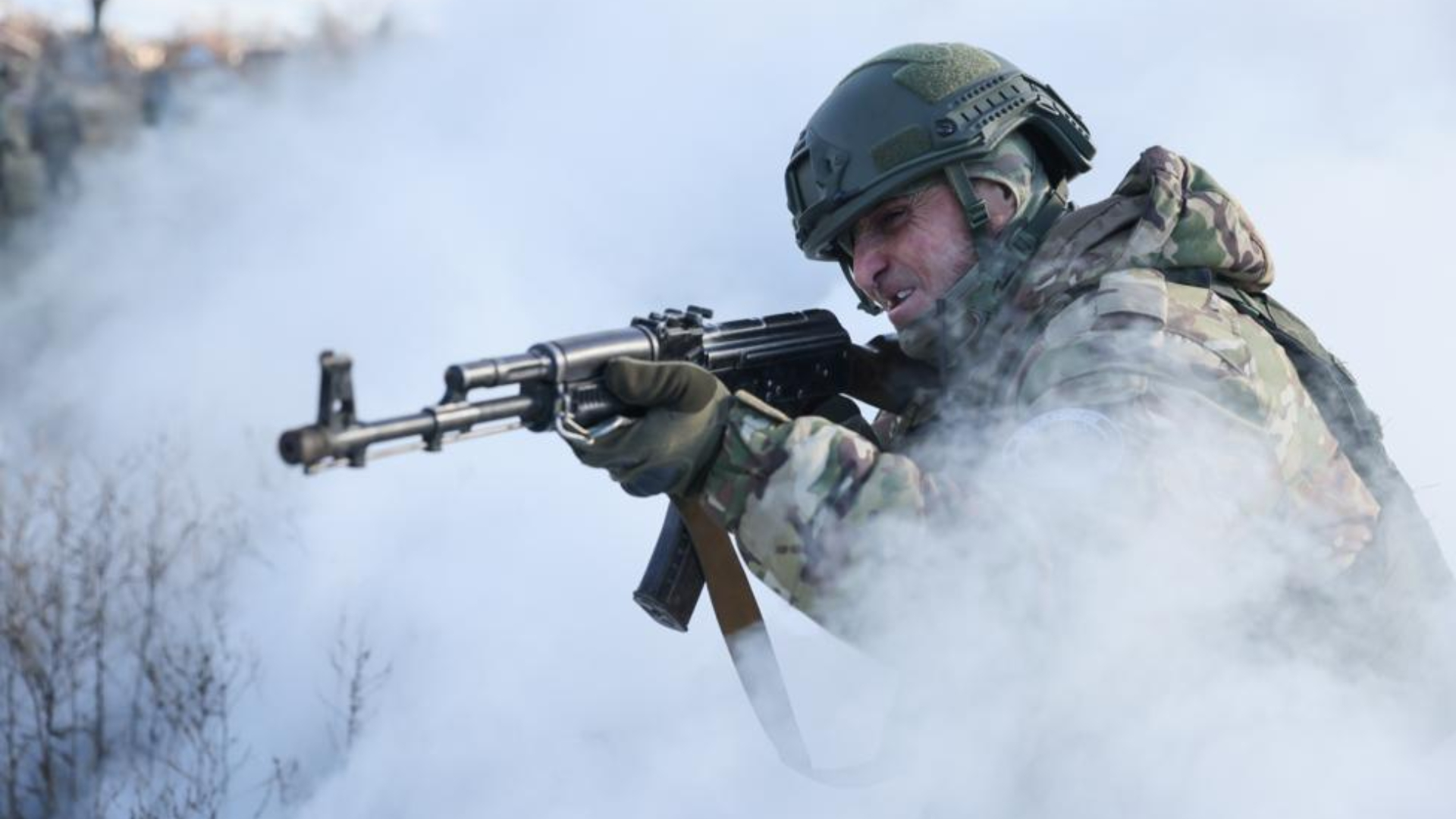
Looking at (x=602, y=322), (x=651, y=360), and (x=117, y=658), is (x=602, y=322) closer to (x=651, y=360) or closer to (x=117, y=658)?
(x=117, y=658)

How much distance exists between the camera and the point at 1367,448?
12.1 feet

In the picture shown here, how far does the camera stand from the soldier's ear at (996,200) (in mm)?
3992

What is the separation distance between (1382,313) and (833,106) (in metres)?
4.16

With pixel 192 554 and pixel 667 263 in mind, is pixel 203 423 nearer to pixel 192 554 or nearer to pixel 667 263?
pixel 192 554

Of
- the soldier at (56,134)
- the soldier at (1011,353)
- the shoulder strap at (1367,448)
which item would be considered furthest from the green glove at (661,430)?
the soldier at (56,134)

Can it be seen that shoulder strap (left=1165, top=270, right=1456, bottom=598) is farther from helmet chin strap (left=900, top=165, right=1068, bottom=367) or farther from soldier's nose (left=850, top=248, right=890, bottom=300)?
soldier's nose (left=850, top=248, right=890, bottom=300)

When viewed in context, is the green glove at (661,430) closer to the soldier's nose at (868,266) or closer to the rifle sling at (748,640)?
the rifle sling at (748,640)

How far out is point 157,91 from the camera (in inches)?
711

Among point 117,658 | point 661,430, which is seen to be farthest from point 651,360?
point 117,658

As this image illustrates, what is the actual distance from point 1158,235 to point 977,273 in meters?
0.52

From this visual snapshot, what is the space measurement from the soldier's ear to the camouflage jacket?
0.25 m

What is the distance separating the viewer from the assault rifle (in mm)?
2982

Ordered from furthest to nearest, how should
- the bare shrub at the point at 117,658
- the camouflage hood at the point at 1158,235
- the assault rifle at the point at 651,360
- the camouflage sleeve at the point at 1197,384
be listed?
the bare shrub at the point at 117,658 < the camouflage hood at the point at 1158,235 < the camouflage sleeve at the point at 1197,384 < the assault rifle at the point at 651,360

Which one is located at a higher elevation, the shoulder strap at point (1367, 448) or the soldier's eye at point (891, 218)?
the soldier's eye at point (891, 218)
